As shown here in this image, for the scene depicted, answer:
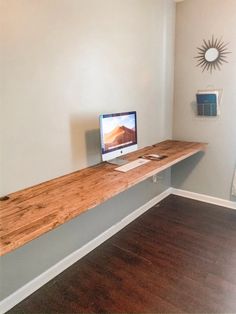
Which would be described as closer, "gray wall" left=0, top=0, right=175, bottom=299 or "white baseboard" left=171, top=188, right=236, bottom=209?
"gray wall" left=0, top=0, right=175, bottom=299

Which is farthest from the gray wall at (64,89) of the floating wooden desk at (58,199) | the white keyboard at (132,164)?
the white keyboard at (132,164)

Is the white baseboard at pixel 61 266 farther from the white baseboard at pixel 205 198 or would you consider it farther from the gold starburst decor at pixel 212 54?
the gold starburst decor at pixel 212 54

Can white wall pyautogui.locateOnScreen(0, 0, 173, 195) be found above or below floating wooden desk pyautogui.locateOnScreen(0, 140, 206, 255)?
above

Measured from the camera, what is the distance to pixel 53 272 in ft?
6.34

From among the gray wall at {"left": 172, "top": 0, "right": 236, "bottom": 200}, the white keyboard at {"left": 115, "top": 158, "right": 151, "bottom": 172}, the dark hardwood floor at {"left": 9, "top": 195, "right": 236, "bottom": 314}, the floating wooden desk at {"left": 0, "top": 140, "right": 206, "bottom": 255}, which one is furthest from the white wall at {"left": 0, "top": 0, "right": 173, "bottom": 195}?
the dark hardwood floor at {"left": 9, "top": 195, "right": 236, "bottom": 314}

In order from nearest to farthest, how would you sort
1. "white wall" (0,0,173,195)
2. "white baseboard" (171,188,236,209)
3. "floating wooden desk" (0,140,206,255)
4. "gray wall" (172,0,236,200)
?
1. "floating wooden desk" (0,140,206,255)
2. "white wall" (0,0,173,195)
3. "gray wall" (172,0,236,200)
4. "white baseboard" (171,188,236,209)

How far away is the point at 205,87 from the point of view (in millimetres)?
2975

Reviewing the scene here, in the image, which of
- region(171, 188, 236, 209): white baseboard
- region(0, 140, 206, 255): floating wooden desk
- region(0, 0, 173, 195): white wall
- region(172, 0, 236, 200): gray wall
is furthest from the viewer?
region(171, 188, 236, 209): white baseboard

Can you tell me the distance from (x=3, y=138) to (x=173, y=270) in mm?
1638

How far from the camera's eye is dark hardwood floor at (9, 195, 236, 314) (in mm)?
1662

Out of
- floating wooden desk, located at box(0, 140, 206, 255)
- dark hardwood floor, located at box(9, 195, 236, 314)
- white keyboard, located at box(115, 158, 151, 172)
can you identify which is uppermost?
white keyboard, located at box(115, 158, 151, 172)

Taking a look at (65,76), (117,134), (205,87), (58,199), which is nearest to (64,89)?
(65,76)

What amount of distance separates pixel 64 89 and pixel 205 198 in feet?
7.66

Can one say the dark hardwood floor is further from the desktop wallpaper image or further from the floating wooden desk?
the desktop wallpaper image
